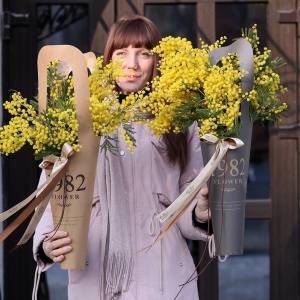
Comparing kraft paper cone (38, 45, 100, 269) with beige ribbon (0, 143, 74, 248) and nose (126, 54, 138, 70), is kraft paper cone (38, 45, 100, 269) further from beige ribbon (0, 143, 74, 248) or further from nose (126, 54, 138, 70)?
nose (126, 54, 138, 70)

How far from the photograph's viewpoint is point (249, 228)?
13.5 feet

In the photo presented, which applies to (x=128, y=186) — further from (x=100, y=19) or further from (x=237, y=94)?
(x=100, y=19)

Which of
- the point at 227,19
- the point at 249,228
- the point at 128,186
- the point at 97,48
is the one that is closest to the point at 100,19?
the point at 97,48

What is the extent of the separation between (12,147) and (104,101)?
0.29 meters

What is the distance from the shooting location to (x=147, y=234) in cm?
282

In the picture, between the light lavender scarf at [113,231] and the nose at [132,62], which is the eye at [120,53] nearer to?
the nose at [132,62]

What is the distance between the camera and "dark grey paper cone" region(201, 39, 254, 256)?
8.51 feet

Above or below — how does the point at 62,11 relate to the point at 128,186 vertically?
above

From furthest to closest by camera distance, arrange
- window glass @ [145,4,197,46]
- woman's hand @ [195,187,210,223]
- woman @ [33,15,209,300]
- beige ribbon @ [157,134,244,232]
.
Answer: window glass @ [145,4,197,46], woman @ [33,15,209,300], woman's hand @ [195,187,210,223], beige ribbon @ [157,134,244,232]

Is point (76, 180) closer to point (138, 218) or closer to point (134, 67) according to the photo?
point (138, 218)

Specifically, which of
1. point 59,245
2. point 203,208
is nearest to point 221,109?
point 203,208

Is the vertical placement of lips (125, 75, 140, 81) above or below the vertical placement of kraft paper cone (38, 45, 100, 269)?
above

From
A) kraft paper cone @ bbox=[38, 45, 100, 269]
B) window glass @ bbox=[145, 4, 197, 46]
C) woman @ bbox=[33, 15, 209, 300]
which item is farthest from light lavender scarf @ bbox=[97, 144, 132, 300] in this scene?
window glass @ bbox=[145, 4, 197, 46]

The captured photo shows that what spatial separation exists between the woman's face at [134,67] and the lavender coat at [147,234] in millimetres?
135
